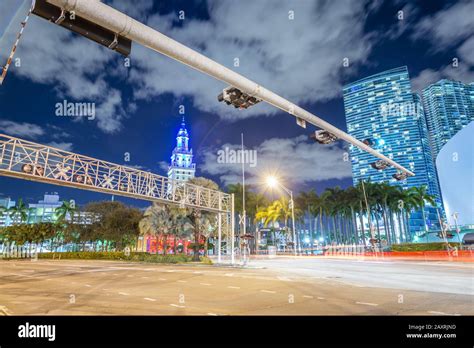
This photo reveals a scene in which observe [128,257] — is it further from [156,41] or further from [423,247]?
[156,41]

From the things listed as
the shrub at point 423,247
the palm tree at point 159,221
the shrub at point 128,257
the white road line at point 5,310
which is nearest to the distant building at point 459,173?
the shrub at point 423,247

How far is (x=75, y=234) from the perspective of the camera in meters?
67.2

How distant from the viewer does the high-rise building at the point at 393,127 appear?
178750 mm

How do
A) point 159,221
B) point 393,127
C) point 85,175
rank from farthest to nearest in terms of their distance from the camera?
point 393,127
point 159,221
point 85,175

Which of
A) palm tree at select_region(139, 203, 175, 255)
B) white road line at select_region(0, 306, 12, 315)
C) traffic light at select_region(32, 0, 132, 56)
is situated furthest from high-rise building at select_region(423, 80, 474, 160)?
white road line at select_region(0, 306, 12, 315)

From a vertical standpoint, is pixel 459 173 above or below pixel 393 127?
below

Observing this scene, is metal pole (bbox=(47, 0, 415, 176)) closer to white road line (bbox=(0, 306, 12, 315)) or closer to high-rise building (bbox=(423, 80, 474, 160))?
white road line (bbox=(0, 306, 12, 315))

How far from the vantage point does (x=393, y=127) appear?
607 feet

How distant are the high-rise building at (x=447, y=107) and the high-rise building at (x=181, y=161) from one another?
503 ft

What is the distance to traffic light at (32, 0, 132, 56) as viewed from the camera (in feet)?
14.0

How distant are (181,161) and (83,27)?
6636 inches

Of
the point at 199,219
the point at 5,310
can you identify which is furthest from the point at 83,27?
the point at 199,219

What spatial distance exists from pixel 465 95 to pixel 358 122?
193 ft
